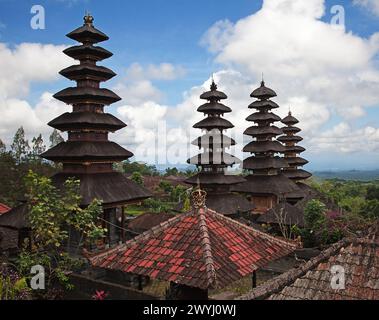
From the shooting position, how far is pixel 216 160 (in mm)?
25406

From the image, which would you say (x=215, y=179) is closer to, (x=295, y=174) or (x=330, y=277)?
(x=295, y=174)

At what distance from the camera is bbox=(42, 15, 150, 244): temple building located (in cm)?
1870

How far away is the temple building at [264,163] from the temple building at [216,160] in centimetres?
303

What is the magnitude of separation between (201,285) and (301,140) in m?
33.7

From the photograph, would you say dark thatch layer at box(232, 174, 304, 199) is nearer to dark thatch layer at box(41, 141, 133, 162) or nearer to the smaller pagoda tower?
the smaller pagoda tower

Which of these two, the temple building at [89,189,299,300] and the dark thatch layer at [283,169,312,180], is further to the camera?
the dark thatch layer at [283,169,312,180]

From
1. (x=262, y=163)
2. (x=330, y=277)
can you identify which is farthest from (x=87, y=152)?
(x=262, y=163)

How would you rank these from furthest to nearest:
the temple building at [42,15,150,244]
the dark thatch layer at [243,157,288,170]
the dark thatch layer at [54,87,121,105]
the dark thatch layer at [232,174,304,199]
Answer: the dark thatch layer at [243,157,288,170]
the dark thatch layer at [232,174,304,199]
the dark thatch layer at [54,87,121,105]
the temple building at [42,15,150,244]

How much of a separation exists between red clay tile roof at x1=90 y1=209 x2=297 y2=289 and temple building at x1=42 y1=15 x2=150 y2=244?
1033cm

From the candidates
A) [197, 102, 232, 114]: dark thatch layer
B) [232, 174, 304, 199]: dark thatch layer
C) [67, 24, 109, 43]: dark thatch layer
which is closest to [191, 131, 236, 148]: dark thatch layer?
[197, 102, 232, 114]: dark thatch layer

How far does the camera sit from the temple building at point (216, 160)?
25.0 m

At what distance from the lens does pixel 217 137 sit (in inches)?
1032
